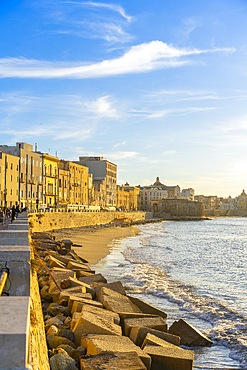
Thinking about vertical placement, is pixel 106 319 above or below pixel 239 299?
above

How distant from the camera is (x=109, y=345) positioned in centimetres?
750

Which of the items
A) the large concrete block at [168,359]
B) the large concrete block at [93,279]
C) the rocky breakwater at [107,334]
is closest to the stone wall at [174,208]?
the large concrete block at [93,279]

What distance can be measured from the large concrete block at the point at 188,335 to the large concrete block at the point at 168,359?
2237 millimetres

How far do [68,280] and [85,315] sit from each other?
4.26 m

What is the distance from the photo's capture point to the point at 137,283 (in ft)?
60.2

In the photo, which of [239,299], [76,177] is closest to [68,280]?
[239,299]

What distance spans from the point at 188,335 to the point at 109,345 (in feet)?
10.4

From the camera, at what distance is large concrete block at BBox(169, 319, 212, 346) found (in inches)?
398

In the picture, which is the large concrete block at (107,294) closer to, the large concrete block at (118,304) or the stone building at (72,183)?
the large concrete block at (118,304)

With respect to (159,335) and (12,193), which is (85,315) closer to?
(159,335)

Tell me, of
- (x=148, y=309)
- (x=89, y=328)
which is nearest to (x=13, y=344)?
(x=89, y=328)

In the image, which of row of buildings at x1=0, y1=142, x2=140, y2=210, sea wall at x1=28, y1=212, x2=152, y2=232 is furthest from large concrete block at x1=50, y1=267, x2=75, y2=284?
row of buildings at x1=0, y1=142, x2=140, y2=210

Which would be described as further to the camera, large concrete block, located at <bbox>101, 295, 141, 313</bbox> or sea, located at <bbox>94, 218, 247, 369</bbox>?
large concrete block, located at <bbox>101, 295, 141, 313</bbox>

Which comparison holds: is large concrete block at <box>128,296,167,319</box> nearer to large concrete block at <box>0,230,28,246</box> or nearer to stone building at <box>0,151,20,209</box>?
large concrete block at <box>0,230,28,246</box>
